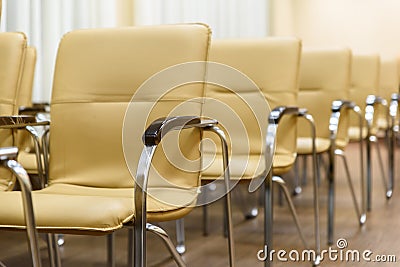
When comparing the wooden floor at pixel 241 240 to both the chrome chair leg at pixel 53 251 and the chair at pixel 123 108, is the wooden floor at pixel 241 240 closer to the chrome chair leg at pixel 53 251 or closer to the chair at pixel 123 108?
the chrome chair leg at pixel 53 251

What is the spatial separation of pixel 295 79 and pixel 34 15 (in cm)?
162

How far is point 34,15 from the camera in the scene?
141 inches

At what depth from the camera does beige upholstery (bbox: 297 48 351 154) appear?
3.37m

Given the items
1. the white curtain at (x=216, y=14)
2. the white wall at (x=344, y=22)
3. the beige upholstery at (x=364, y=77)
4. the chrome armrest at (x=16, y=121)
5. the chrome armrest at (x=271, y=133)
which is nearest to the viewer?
the chrome armrest at (x=16, y=121)

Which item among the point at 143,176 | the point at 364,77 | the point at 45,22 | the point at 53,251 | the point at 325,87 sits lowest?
the point at 53,251

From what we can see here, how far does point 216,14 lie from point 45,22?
2461 millimetres

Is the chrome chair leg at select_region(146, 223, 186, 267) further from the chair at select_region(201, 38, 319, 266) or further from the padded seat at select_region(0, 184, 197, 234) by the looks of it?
the chair at select_region(201, 38, 319, 266)

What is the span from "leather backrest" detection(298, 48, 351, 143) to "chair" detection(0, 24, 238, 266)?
1432 mm

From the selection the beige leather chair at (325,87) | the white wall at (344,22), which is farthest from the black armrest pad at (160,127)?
the white wall at (344,22)

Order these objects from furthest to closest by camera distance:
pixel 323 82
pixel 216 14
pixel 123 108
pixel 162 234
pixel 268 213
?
pixel 216 14 < pixel 323 82 < pixel 268 213 < pixel 123 108 < pixel 162 234

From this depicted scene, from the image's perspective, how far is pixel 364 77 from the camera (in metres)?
4.38

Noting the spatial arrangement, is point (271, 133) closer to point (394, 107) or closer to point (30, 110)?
point (30, 110)

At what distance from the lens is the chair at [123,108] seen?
6.48 ft

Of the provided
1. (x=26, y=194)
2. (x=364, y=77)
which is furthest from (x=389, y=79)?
(x=26, y=194)
